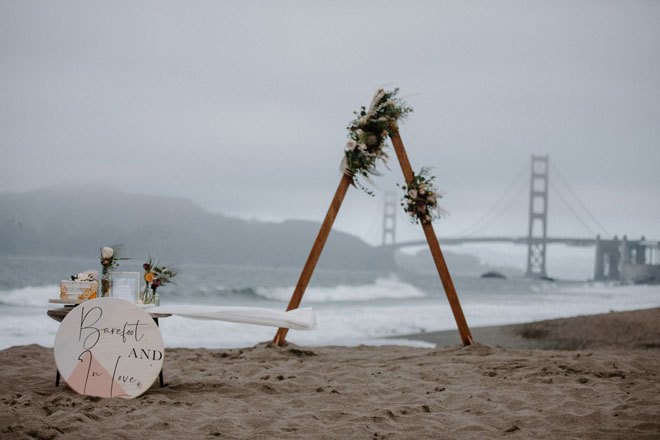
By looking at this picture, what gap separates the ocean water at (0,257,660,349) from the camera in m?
8.25

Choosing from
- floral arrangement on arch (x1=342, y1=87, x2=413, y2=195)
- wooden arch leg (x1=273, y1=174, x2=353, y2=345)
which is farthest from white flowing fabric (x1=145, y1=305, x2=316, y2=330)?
floral arrangement on arch (x1=342, y1=87, x2=413, y2=195)

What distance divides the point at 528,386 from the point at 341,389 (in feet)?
4.33

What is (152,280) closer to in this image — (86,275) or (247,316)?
(86,275)

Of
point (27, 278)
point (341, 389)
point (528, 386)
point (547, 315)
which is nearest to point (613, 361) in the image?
point (528, 386)

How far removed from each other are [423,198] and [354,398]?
2598 millimetres

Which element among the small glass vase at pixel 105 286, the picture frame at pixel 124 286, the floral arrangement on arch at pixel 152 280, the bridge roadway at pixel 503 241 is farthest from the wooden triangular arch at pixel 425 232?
the bridge roadway at pixel 503 241

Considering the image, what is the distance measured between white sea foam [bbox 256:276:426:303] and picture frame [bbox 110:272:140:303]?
16.9m

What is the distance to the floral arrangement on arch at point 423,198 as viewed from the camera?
5.74 metres

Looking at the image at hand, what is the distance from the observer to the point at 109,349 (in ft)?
11.7

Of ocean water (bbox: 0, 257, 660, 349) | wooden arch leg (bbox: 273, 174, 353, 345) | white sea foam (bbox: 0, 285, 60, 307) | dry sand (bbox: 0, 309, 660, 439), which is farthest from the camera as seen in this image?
white sea foam (bbox: 0, 285, 60, 307)

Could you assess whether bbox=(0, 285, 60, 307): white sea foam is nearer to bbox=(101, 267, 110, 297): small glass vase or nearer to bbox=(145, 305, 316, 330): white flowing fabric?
bbox=(101, 267, 110, 297): small glass vase

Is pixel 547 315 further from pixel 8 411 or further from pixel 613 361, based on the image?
pixel 8 411

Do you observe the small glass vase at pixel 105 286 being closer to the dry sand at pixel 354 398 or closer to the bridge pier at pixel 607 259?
the dry sand at pixel 354 398

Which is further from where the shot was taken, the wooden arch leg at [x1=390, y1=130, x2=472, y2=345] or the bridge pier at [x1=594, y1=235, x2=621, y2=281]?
the bridge pier at [x1=594, y1=235, x2=621, y2=281]
